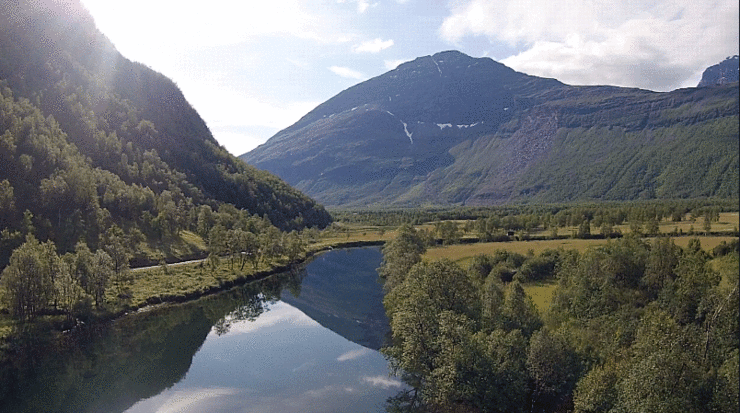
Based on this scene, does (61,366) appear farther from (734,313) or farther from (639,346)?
(734,313)

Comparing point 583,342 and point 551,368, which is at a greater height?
point 583,342

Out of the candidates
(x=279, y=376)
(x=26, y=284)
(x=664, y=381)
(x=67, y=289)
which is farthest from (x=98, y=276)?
(x=664, y=381)

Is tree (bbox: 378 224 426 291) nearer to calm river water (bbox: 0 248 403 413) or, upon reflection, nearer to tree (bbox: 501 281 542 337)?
calm river water (bbox: 0 248 403 413)

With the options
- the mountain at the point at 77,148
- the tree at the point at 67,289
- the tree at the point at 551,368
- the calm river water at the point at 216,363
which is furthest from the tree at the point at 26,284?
the tree at the point at 551,368

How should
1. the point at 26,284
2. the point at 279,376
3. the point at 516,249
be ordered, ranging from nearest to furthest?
the point at 279,376
the point at 26,284
the point at 516,249

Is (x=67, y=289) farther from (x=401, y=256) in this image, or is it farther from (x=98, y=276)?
(x=401, y=256)

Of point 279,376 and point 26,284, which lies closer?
point 279,376
